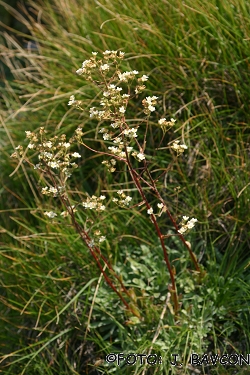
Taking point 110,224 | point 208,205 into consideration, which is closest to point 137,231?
point 110,224

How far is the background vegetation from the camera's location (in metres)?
2.45

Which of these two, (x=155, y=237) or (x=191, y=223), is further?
(x=155, y=237)

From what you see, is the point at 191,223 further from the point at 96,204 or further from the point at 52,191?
the point at 52,191

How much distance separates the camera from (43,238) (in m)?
2.78

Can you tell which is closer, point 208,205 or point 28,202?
point 208,205

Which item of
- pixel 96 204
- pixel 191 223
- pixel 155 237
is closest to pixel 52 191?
pixel 96 204

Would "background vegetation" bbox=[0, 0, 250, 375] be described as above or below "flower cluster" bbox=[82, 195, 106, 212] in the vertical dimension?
below

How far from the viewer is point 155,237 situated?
2.76 metres

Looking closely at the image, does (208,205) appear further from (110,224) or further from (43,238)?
(43,238)

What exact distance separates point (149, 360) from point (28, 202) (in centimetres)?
125

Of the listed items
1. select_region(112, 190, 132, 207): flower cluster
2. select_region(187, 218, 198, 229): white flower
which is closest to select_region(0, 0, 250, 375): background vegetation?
select_region(187, 218, 198, 229): white flower

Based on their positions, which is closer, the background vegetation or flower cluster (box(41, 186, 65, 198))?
flower cluster (box(41, 186, 65, 198))

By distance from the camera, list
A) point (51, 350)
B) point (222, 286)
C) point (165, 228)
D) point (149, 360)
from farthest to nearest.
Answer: point (165, 228), point (51, 350), point (222, 286), point (149, 360)

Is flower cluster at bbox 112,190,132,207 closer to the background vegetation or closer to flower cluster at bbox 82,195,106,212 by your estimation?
flower cluster at bbox 82,195,106,212
